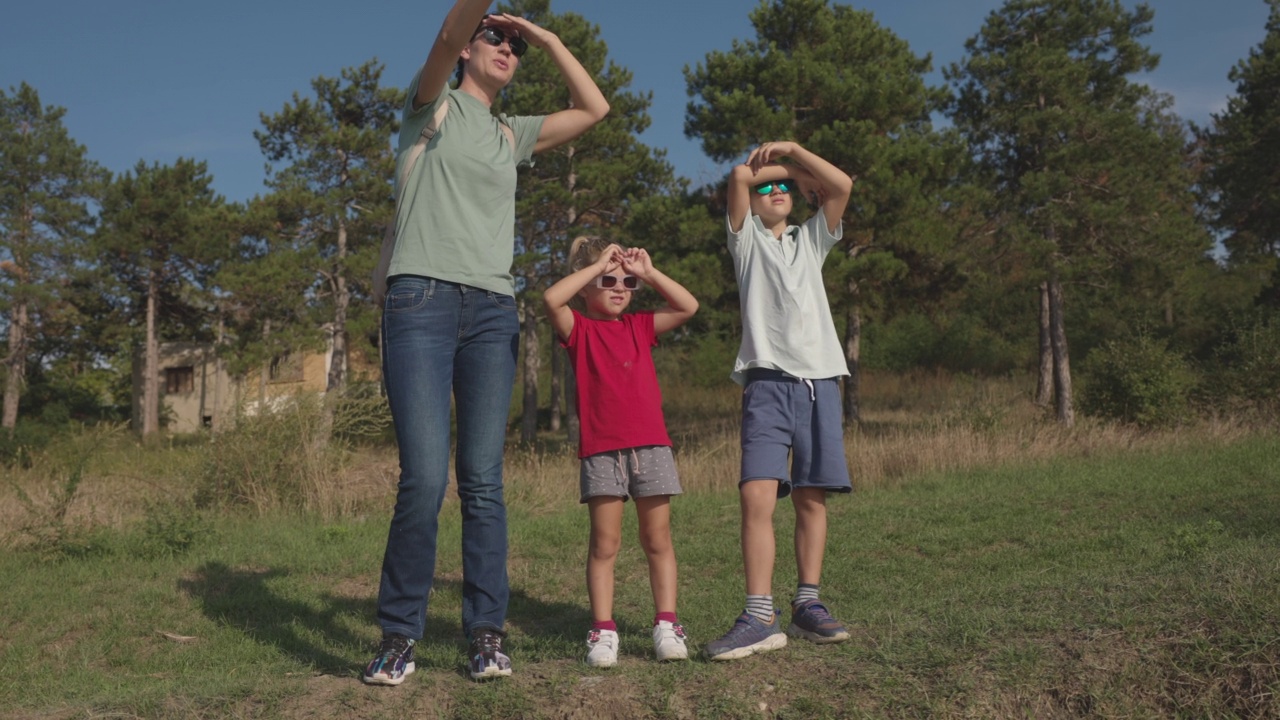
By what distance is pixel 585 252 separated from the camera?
4.26 meters

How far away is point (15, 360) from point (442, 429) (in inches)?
1556

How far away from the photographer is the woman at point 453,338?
3.48 metres

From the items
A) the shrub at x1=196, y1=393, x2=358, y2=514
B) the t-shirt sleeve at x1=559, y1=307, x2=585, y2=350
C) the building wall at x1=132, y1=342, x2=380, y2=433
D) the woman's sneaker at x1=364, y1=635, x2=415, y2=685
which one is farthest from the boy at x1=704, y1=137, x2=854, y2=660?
the building wall at x1=132, y1=342, x2=380, y2=433

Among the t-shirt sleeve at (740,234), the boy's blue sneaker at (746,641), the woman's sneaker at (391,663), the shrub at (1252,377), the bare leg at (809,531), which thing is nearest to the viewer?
the woman's sneaker at (391,663)

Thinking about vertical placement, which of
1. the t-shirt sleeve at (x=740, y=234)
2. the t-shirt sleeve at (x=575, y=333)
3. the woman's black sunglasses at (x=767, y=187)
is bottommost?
the t-shirt sleeve at (x=575, y=333)

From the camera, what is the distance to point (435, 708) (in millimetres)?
3301

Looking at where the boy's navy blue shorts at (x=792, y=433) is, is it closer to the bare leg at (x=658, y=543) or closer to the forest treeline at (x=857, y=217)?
the bare leg at (x=658, y=543)

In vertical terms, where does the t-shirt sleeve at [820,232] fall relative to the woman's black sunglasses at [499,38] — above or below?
below

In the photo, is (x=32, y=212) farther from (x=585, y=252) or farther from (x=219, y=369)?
(x=585, y=252)

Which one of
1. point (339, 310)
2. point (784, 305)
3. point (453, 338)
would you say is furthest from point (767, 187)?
point (339, 310)

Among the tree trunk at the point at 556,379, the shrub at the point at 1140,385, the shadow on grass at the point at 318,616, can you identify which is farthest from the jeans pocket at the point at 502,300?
the tree trunk at the point at 556,379

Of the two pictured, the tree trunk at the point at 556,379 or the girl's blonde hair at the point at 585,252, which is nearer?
the girl's blonde hair at the point at 585,252

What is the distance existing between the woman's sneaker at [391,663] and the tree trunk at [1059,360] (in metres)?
16.9

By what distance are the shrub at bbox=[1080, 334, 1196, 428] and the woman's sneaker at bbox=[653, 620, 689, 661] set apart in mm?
14786
